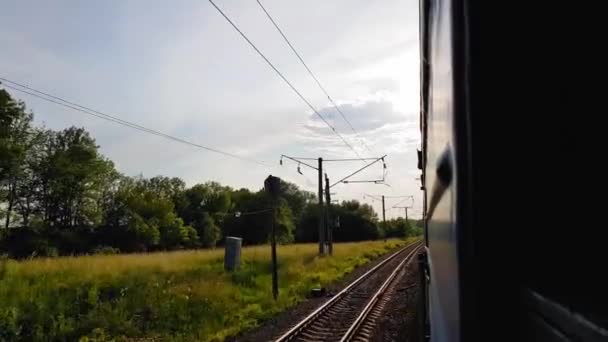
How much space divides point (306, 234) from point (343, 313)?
79044 mm

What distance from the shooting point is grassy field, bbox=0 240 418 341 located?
1085 centimetres

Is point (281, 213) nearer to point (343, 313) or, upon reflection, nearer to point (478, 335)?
point (343, 313)

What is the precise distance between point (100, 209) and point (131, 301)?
61169mm

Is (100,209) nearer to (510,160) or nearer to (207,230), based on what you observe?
(207,230)

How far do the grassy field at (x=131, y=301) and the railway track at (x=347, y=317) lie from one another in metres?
1.47

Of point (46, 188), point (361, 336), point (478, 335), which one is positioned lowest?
point (361, 336)

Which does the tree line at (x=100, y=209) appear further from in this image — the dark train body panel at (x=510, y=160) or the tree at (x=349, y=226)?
the dark train body panel at (x=510, y=160)

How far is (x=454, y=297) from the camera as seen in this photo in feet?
4.04

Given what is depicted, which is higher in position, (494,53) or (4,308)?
(494,53)

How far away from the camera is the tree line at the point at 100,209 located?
51.6m

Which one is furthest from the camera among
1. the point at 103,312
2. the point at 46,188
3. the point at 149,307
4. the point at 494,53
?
the point at 46,188

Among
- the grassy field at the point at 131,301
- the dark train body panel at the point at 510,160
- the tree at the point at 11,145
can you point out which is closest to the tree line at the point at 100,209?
the tree at the point at 11,145

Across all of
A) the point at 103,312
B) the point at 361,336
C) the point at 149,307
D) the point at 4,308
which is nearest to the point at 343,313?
the point at 361,336

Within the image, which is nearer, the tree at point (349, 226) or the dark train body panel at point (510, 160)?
the dark train body panel at point (510, 160)
